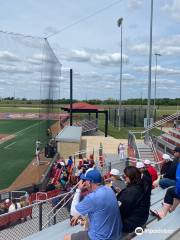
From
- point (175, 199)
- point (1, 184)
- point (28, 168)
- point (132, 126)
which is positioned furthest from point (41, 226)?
point (132, 126)

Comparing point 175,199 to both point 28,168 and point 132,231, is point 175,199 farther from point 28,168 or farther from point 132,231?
point 28,168

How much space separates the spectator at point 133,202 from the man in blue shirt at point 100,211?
13.4 inches

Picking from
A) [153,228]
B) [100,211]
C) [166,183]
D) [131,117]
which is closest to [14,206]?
[166,183]

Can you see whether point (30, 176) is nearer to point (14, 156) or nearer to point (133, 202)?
point (14, 156)

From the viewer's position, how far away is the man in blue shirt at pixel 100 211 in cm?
448

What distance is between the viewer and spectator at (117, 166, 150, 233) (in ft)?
16.3

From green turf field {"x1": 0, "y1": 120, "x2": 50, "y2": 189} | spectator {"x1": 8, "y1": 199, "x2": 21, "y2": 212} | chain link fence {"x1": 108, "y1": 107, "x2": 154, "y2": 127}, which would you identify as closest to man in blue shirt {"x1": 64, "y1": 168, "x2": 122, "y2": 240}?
spectator {"x1": 8, "y1": 199, "x2": 21, "y2": 212}

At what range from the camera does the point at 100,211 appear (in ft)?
14.8

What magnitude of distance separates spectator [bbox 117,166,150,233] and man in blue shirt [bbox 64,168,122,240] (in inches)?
13.4

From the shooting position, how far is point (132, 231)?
16.8 ft

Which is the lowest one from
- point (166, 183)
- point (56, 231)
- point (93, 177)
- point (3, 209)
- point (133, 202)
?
point (3, 209)

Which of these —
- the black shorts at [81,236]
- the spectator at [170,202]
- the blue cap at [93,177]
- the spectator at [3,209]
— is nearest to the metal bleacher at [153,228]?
the spectator at [170,202]

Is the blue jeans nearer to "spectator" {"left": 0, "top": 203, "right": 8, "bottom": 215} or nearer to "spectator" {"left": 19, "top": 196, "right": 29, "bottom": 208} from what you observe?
"spectator" {"left": 19, "top": 196, "right": 29, "bottom": 208}

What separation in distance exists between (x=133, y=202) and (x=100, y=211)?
0.65 meters
